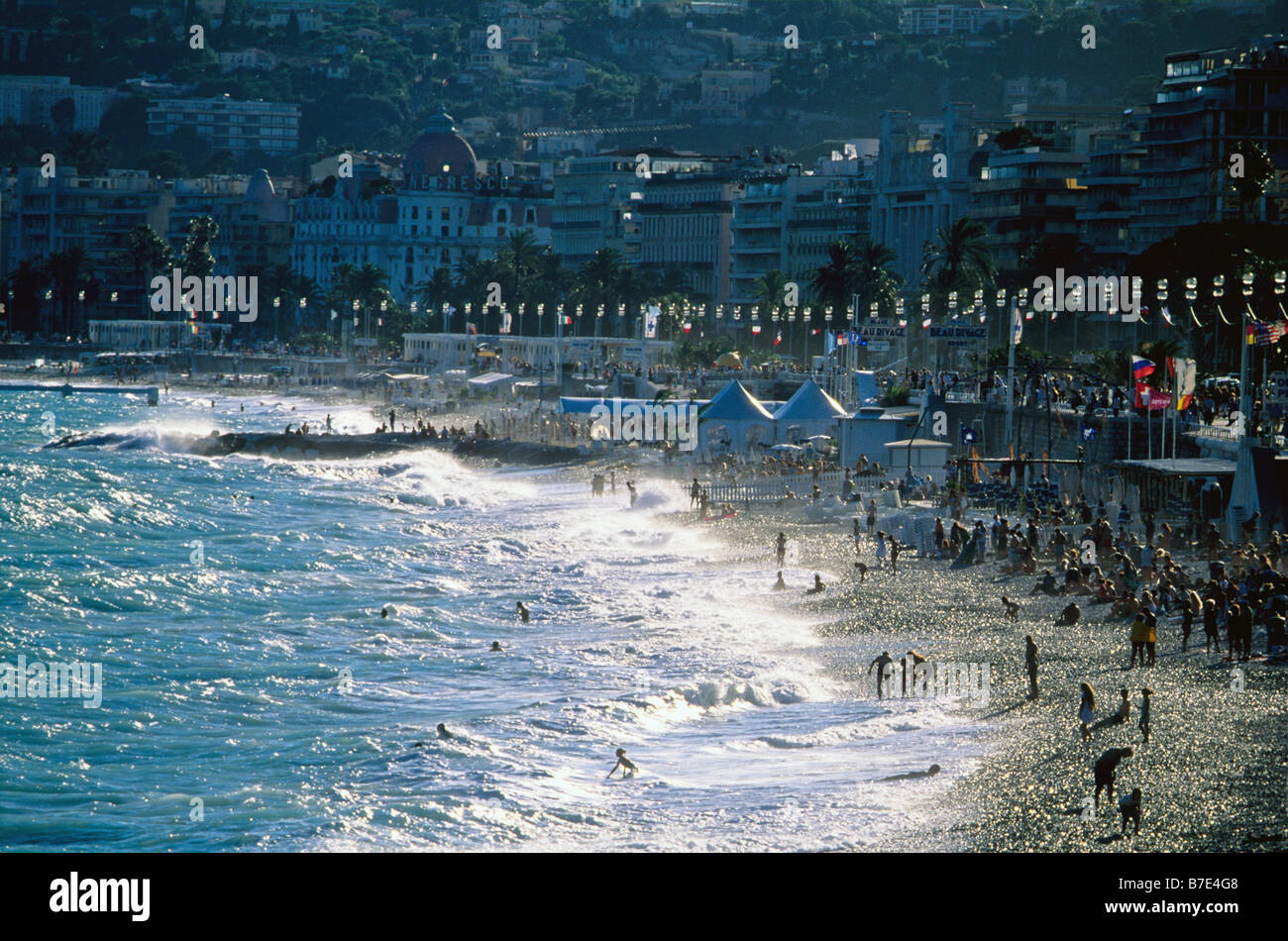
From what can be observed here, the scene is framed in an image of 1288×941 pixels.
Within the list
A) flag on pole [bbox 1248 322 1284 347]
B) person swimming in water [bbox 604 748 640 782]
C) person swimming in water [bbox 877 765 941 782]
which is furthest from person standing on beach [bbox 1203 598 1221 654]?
flag on pole [bbox 1248 322 1284 347]

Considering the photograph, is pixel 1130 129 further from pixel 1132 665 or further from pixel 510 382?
pixel 1132 665

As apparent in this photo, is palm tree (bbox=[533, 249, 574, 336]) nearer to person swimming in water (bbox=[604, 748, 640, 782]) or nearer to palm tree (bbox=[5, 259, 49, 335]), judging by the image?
palm tree (bbox=[5, 259, 49, 335])

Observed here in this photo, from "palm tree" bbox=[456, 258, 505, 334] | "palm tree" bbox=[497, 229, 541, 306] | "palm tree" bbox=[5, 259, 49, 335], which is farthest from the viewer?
"palm tree" bbox=[5, 259, 49, 335]

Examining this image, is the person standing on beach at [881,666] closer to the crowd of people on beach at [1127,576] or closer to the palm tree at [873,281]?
the crowd of people on beach at [1127,576]

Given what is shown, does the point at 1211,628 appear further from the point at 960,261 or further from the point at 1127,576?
the point at 960,261

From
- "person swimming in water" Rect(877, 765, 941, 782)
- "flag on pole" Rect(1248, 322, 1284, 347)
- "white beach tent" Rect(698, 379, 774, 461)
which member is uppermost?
"flag on pole" Rect(1248, 322, 1284, 347)

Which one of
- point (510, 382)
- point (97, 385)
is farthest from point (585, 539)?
point (97, 385)

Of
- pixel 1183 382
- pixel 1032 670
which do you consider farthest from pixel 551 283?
pixel 1032 670

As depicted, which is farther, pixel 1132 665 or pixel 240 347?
pixel 240 347
